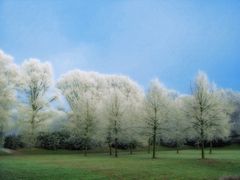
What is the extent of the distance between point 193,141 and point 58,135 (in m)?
29.2

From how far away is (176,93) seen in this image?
7381 cm

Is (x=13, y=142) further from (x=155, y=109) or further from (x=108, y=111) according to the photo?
(x=155, y=109)

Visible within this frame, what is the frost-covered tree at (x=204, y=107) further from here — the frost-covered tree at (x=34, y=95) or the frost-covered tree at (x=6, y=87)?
the frost-covered tree at (x=34, y=95)

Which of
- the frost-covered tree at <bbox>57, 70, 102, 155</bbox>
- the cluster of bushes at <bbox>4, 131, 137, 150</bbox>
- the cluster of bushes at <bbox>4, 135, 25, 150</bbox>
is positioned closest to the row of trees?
the frost-covered tree at <bbox>57, 70, 102, 155</bbox>

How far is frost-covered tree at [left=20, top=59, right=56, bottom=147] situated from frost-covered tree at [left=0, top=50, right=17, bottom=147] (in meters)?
5.70

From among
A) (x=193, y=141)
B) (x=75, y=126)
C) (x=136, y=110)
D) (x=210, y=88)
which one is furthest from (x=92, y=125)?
(x=193, y=141)

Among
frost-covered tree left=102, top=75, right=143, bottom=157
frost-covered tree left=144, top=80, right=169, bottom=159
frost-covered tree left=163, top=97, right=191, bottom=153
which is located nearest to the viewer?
frost-covered tree left=144, top=80, right=169, bottom=159

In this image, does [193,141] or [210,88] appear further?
[193,141]

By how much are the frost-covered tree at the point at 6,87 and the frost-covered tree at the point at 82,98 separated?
401 inches

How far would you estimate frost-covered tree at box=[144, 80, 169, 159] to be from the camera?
129 ft

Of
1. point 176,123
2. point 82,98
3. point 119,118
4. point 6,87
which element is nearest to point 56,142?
point 82,98

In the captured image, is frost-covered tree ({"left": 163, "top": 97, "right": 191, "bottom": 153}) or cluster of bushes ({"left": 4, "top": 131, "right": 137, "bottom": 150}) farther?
cluster of bushes ({"left": 4, "top": 131, "right": 137, "bottom": 150})

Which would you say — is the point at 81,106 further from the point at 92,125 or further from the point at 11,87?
the point at 11,87

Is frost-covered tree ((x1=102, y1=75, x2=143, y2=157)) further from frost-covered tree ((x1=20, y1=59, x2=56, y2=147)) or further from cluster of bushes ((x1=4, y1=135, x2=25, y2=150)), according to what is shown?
cluster of bushes ((x1=4, y1=135, x2=25, y2=150))
